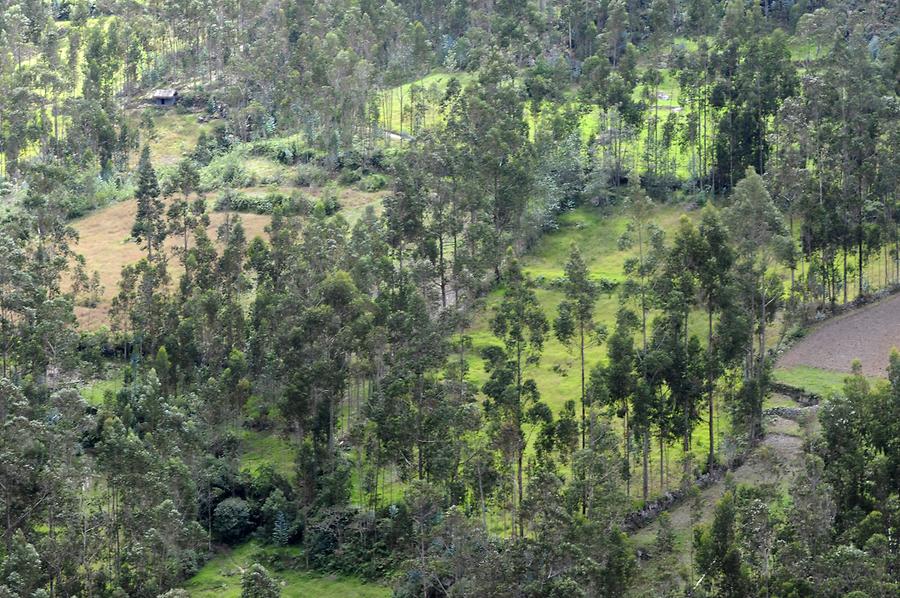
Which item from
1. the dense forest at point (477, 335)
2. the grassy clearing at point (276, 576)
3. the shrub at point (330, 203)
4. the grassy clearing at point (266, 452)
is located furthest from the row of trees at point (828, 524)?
the shrub at point (330, 203)

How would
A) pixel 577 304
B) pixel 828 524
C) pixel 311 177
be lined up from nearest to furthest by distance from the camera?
pixel 828 524, pixel 577 304, pixel 311 177

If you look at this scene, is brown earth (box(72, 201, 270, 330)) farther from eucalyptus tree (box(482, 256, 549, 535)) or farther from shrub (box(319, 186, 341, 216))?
eucalyptus tree (box(482, 256, 549, 535))

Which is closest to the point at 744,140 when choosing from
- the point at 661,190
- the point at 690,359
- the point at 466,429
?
the point at 661,190

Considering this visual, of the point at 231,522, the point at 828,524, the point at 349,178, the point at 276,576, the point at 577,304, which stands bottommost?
the point at 276,576

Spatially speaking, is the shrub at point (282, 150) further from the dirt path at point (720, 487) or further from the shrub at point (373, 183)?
the dirt path at point (720, 487)

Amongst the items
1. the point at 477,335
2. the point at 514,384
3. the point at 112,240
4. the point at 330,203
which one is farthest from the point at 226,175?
the point at 514,384

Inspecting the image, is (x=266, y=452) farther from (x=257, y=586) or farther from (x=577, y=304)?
(x=257, y=586)

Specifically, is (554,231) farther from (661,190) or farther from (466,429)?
(466,429)

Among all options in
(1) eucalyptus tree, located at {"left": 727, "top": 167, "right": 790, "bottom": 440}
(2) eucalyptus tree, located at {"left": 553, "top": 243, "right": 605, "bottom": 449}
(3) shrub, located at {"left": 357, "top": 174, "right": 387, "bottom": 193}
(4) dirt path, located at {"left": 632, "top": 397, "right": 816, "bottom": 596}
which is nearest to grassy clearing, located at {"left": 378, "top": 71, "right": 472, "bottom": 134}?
(3) shrub, located at {"left": 357, "top": 174, "right": 387, "bottom": 193}
